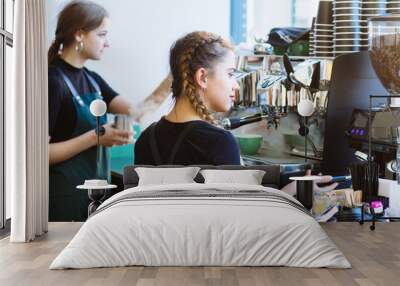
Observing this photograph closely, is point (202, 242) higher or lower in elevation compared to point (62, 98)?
lower

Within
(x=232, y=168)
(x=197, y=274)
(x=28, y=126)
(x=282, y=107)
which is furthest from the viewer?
(x=282, y=107)

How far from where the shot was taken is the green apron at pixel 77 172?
8.51 m

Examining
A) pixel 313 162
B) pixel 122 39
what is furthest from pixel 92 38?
pixel 313 162

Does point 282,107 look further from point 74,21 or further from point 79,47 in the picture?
point 74,21

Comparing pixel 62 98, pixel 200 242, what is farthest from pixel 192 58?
pixel 200 242

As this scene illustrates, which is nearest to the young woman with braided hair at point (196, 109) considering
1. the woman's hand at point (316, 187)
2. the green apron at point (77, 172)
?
the green apron at point (77, 172)

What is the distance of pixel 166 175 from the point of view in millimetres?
8125

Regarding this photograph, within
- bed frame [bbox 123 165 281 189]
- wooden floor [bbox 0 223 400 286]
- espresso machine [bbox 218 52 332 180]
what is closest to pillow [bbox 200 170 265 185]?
bed frame [bbox 123 165 281 189]

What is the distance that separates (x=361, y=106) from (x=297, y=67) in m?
0.93

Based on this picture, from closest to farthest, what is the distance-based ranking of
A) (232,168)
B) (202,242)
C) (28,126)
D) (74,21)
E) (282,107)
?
(202,242), (28,126), (232,168), (74,21), (282,107)

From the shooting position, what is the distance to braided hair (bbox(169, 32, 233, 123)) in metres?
8.59

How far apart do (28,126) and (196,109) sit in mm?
2235

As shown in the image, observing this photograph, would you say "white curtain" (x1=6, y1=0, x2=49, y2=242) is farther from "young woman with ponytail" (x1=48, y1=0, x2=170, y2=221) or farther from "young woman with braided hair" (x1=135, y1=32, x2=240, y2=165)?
"young woman with braided hair" (x1=135, y1=32, x2=240, y2=165)

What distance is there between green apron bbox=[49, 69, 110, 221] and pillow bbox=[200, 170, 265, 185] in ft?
4.51
